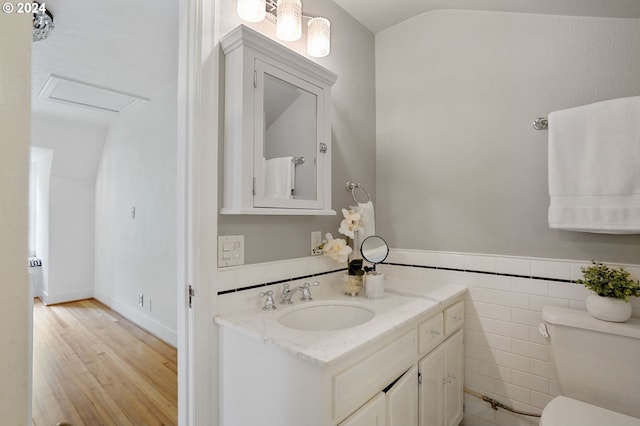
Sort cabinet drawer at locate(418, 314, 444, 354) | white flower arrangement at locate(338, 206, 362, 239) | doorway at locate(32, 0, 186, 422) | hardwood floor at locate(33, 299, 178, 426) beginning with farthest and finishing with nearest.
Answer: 1. doorway at locate(32, 0, 186, 422)
2. hardwood floor at locate(33, 299, 178, 426)
3. white flower arrangement at locate(338, 206, 362, 239)
4. cabinet drawer at locate(418, 314, 444, 354)

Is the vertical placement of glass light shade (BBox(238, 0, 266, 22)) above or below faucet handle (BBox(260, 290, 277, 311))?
above

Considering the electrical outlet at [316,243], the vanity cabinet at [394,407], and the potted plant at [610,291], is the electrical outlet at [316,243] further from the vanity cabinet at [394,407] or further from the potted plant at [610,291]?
the potted plant at [610,291]

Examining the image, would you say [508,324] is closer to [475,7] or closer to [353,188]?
[353,188]

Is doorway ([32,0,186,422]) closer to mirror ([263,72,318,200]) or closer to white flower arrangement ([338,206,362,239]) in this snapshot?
mirror ([263,72,318,200])

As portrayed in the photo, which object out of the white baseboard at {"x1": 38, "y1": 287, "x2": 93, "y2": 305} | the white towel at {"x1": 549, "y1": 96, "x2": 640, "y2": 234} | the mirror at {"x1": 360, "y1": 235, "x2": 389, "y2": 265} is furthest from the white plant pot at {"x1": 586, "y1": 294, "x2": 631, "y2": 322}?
the white baseboard at {"x1": 38, "y1": 287, "x2": 93, "y2": 305}

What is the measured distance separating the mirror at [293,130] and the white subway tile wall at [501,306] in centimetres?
40

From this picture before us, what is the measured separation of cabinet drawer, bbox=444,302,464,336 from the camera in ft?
5.09

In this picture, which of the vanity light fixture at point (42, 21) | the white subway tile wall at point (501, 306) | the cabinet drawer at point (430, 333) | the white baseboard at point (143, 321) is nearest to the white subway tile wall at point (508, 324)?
the white subway tile wall at point (501, 306)

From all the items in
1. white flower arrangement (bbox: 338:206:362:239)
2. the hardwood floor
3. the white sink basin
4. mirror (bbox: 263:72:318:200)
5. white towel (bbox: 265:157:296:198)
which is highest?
mirror (bbox: 263:72:318:200)

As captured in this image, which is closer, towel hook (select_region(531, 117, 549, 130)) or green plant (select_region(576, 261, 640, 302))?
green plant (select_region(576, 261, 640, 302))

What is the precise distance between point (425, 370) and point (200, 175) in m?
1.20

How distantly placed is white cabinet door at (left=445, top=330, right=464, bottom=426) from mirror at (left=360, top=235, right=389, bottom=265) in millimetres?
509

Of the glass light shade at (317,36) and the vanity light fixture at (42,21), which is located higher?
the vanity light fixture at (42,21)

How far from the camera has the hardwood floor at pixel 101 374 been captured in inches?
75.2
